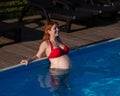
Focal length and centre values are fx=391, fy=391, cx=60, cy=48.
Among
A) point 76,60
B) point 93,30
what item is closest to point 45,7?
point 93,30

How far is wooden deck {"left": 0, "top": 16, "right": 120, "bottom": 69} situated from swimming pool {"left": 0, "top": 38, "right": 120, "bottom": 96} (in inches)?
14.8

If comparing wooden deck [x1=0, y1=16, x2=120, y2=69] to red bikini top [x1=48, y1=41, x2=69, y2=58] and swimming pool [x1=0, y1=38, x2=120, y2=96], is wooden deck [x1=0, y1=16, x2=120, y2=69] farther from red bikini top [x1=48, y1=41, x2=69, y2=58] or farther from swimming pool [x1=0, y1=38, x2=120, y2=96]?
red bikini top [x1=48, y1=41, x2=69, y2=58]

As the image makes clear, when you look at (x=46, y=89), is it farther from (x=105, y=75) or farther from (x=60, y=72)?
(x=105, y=75)

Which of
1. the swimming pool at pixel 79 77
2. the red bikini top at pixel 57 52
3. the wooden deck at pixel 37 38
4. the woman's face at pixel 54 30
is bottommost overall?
the swimming pool at pixel 79 77

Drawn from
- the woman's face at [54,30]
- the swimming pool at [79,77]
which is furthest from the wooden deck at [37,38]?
the woman's face at [54,30]

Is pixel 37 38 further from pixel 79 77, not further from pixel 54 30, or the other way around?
pixel 54 30

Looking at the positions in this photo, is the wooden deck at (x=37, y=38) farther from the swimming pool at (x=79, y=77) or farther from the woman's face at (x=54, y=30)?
the woman's face at (x=54, y=30)

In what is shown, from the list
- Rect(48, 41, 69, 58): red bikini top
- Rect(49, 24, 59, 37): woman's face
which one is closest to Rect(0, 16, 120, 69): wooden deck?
Rect(48, 41, 69, 58): red bikini top

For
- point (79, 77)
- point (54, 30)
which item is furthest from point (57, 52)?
point (79, 77)

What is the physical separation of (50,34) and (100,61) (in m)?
1.93

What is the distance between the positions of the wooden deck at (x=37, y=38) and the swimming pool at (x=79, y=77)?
14.8 inches

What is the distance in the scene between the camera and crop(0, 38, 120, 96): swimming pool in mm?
6375

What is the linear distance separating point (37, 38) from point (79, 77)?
2.22 m

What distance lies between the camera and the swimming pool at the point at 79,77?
251 inches
